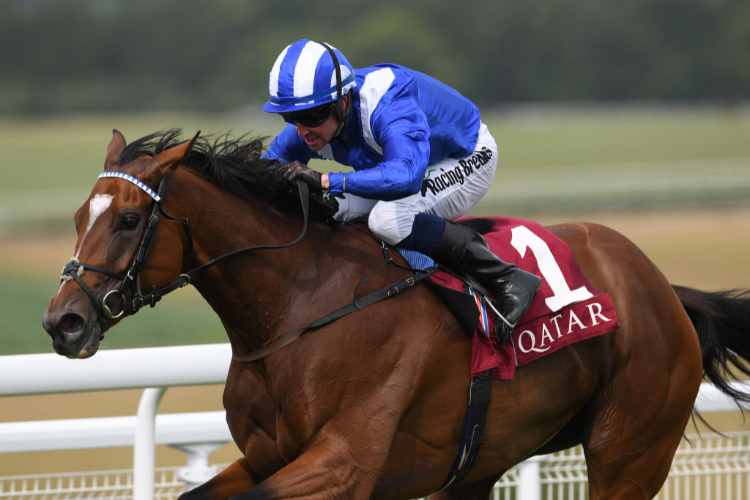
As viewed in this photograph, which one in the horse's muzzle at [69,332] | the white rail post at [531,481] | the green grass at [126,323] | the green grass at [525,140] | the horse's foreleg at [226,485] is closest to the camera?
the horse's muzzle at [69,332]

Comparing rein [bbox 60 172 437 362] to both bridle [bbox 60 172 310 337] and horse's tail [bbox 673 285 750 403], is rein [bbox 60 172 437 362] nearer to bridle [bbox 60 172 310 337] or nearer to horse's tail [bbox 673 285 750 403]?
bridle [bbox 60 172 310 337]

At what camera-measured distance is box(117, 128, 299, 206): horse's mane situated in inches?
112

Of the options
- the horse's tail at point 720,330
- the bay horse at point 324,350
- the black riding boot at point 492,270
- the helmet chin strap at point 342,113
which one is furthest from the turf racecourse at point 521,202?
the horse's tail at point 720,330

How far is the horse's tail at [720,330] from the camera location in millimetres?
3717

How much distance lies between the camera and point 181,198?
2725 mm

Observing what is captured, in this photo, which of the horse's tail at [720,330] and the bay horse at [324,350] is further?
the horse's tail at [720,330]

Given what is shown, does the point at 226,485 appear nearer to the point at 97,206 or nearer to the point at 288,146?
the point at 97,206

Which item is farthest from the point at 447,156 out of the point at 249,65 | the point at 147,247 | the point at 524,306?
the point at 249,65

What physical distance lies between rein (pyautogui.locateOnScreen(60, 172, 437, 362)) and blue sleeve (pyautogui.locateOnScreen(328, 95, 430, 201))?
189 mm

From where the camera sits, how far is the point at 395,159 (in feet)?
9.25

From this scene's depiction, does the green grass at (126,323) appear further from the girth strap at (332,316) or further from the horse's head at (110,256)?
the horse's head at (110,256)

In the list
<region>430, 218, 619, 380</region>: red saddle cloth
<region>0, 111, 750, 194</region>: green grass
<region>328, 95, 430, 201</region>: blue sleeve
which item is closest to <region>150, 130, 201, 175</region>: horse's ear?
<region>328, 95, 430, 201</region>: blue sleeve

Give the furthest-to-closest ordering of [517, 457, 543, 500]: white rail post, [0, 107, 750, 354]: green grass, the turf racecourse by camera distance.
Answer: [0, 107, 750, 354]: green grass < the turf racecourse < [517, 457, 543, 500]: white rail post

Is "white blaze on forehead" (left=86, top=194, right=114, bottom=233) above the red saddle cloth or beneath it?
above
